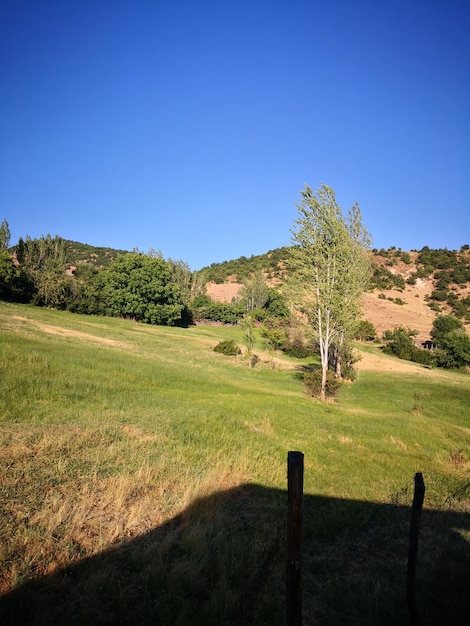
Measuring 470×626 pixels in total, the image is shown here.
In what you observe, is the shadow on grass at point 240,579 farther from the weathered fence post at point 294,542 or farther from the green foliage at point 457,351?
the green foliage at point 457,351

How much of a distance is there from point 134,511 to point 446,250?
160 meters

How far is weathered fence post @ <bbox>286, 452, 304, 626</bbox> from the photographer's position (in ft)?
14.5

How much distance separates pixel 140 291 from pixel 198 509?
65002 millimetres

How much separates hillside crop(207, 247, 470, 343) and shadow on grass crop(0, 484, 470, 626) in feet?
248

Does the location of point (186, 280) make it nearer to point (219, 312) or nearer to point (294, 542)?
point (219, 312)

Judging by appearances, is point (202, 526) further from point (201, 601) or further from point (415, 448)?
point (415, 448)

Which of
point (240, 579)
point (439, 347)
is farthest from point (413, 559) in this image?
point (439, 347)

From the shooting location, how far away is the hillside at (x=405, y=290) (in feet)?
284

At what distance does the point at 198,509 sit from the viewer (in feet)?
26.1

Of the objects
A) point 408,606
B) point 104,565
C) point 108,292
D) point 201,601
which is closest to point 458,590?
point 408,606

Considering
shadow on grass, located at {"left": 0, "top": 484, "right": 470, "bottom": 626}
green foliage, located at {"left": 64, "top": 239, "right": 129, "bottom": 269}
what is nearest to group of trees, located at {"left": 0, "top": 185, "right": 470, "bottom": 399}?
shadow on grass, located at {"left": 0, "top": 484, "right": 470, "bottom": 626}

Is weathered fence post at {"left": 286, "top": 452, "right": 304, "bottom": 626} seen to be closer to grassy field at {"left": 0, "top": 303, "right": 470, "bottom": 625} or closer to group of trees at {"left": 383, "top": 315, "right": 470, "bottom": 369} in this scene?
grassy field at {"left": 0, "top": 303, "right": 470, "bottom": 625}

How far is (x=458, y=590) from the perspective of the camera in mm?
5918

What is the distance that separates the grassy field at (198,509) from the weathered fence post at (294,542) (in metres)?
1.05
